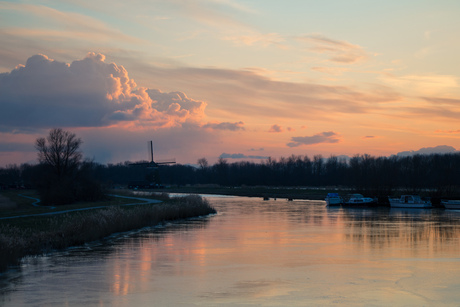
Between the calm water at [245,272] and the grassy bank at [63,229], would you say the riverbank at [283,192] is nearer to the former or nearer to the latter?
the grassy bank at [63,229]

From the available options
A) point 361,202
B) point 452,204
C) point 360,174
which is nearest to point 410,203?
point 452,204

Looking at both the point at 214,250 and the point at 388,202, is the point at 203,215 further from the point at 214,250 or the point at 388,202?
the point at 388,202

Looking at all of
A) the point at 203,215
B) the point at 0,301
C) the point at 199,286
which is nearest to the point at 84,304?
the point at 0,301

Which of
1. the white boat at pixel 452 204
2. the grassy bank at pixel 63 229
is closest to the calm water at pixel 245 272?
the grassy bank at pixel 63 229

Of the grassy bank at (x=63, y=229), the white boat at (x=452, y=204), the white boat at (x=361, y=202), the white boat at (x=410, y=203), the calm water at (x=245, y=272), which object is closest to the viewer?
the calm water at (x=245, y=272)

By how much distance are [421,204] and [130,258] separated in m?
57.5

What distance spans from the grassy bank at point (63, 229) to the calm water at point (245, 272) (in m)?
0.89

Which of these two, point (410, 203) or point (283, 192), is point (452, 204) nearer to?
point (410, 203)

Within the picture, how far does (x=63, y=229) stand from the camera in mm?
31344

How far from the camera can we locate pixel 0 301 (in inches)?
656

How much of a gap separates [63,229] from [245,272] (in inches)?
548

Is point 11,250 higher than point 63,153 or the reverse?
the reverse

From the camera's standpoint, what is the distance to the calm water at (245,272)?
1733 centimetres

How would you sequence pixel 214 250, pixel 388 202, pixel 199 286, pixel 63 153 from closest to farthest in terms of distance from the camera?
1. pixel 199 286
2. pixel 214 250
3. pixel 388 202
4. pixel 63 153
